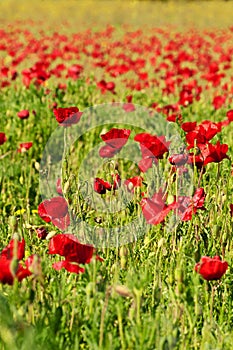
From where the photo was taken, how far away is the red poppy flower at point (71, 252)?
5.43 feet

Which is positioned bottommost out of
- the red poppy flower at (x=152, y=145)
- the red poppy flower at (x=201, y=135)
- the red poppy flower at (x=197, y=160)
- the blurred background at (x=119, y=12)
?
the red poppy flower at (x=197, y=160)

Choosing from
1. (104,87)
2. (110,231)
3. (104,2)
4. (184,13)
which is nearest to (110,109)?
(104,87)

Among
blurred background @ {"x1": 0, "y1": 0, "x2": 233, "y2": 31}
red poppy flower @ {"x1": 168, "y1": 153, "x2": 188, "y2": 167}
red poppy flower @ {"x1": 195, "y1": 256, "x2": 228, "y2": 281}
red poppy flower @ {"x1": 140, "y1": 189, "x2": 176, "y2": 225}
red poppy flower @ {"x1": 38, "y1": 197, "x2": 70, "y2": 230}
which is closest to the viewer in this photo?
red poppy flower @ {"x1": 195, "y1": 256, "x2": 228, "y2": 281}

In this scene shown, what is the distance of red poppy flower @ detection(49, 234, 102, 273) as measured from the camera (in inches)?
65.2

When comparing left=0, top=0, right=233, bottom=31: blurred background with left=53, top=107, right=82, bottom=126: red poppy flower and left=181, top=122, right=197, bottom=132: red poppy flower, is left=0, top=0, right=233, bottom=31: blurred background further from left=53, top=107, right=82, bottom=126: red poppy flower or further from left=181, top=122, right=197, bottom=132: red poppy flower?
left=181, top=122, right=197, bottom=132: red poppy flower

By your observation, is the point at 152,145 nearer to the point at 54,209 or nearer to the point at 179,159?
the point at 179,159

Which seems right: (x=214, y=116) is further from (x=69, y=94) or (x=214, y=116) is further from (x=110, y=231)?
(x=110, y=231)

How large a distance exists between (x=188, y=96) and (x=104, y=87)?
0.70 m

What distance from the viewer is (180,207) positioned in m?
2.13

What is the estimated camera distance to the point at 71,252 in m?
1.66

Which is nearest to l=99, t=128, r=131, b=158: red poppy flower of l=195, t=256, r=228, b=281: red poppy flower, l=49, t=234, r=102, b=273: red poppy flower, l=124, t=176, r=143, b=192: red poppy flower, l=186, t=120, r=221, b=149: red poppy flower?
l=124, t=176, r=143, b=192: red poppy flower

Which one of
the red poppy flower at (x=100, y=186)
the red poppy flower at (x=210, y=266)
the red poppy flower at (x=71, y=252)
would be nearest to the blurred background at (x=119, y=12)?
the red poppy flower at (x=100, y=186)

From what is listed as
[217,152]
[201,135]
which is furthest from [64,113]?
[217,152]

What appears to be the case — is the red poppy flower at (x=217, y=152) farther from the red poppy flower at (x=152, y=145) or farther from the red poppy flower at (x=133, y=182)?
the red poppy flower at (x=133, y=182)
